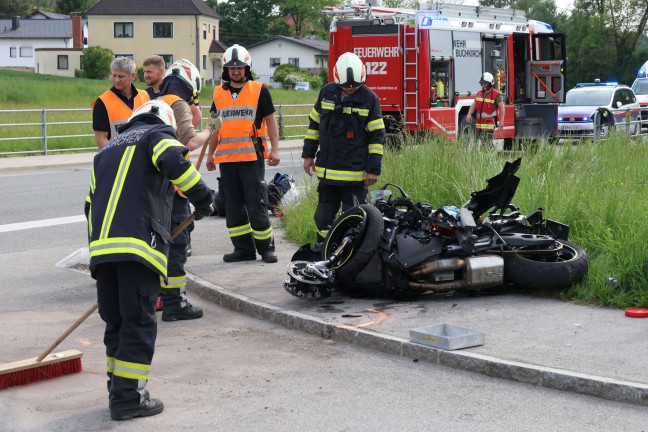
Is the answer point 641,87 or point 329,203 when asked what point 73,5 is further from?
point 329,203

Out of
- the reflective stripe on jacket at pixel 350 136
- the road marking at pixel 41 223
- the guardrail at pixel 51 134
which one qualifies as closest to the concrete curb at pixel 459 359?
the reflective stripe on jacket at pixel 350 136

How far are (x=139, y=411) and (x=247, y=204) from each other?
14.2ft

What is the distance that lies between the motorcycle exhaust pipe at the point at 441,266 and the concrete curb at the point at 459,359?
0.90 m

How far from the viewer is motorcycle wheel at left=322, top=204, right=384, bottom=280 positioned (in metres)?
7.64

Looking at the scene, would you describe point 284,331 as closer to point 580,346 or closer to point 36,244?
point 580,346

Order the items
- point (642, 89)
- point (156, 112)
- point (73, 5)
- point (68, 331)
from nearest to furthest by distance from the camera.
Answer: point (156, 112) → point (68, 331) → point (642, 89) → point (73, 5)

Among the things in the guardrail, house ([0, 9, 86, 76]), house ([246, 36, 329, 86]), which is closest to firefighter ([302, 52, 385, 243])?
the guardrail

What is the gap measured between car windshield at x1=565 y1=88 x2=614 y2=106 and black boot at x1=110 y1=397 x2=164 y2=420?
24.4 m

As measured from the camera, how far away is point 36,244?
11633 millimetres

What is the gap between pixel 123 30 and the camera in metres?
89.3

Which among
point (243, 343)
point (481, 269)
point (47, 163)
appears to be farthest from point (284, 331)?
point (47, 163)

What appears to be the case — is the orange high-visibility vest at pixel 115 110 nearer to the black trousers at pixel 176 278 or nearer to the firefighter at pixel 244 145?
the firefighter at pixel 244 145

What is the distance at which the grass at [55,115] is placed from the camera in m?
25.7

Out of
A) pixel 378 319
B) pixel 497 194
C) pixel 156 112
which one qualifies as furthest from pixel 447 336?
pixel 156 112
